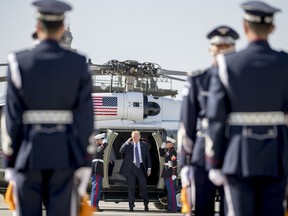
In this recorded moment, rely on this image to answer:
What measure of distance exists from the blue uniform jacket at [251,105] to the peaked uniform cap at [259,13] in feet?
0.58

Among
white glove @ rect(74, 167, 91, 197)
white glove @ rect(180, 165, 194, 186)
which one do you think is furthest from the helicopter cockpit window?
white glove @ rect(74, 167, 91, 197)

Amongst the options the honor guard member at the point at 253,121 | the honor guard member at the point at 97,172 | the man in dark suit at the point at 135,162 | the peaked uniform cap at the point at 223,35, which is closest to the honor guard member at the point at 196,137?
the peaked uniform cap at the point at 223,35

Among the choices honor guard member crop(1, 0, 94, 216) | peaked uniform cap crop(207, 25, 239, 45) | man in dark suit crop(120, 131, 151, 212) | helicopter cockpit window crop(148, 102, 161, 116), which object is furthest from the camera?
helicopter cockpit window crop(148, 102, 161, 116)

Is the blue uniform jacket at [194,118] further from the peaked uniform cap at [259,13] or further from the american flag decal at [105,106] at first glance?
the american flag decal at [105,106]

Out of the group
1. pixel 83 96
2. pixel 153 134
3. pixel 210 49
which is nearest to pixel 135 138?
pixel 153 134

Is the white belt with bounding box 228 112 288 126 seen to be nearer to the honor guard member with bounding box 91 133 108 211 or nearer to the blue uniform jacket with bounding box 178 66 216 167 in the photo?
the blue uniform jacket with bounding box 178 66 216 167

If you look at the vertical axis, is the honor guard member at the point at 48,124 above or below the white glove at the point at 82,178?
above

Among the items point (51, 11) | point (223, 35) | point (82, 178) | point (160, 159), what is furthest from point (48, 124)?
point (160, 159)

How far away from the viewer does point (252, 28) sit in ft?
19.8

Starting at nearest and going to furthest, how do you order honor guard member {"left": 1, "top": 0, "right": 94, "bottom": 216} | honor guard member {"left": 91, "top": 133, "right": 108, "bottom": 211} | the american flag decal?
honor guard member {"left": 1, "top": 0, "right": 94, "bottom": 216}, honor guard member {"left": 91, "top": 133, "right": 108, "bottom": 211}, the american flag decal

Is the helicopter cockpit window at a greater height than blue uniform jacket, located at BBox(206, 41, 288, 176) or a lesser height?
lesser

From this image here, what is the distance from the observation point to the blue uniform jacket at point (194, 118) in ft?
23.7

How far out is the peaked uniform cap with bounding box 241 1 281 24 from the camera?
597 cm

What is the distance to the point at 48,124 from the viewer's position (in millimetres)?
5902
